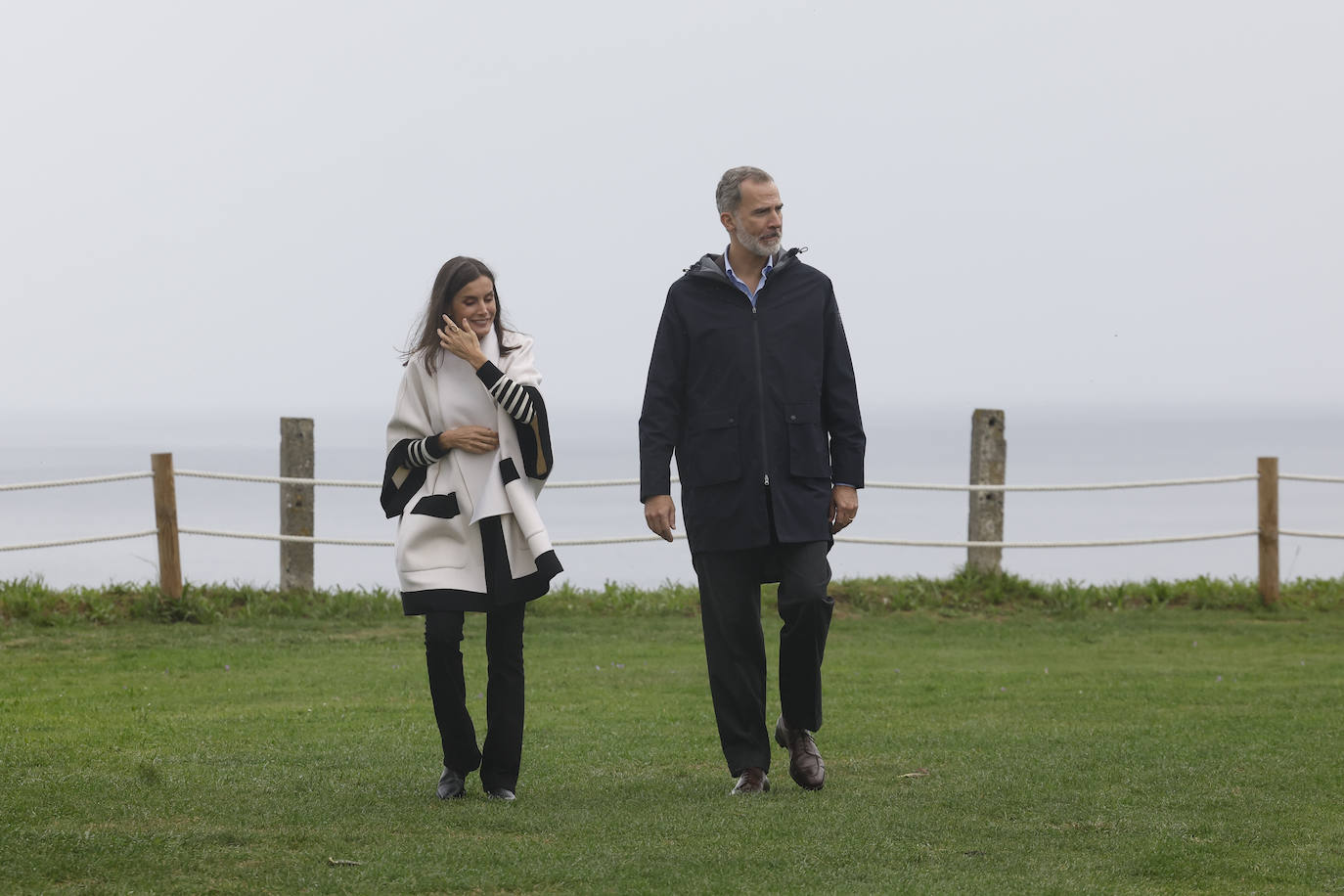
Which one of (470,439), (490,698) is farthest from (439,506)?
(490,698)

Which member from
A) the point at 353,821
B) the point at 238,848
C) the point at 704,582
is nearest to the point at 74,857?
the point at 238,848

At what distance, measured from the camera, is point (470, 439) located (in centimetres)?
472

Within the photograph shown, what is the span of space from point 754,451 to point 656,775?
126 centimetres

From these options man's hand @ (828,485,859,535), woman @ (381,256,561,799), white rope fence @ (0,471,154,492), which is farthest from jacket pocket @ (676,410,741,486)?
white rope fence @ (0,471,154,492)

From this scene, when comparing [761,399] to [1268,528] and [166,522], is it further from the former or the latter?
[1268,528]

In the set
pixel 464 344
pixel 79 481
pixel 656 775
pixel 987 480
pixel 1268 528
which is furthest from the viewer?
pixel 987 480

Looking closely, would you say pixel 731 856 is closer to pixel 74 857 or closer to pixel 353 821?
pixel 353 821

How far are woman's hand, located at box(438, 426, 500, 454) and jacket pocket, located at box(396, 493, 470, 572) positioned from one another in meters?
0.16

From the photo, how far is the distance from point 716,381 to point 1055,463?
81.9 meters

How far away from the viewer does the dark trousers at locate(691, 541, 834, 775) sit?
195 inches

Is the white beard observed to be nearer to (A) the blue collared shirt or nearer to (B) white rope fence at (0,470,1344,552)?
(A) the blue collared shirt

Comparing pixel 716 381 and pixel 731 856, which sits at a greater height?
pixel 716 381

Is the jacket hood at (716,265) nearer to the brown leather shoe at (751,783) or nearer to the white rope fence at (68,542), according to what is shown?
the brown leather shoe at (751,783)

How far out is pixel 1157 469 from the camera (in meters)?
80.9
